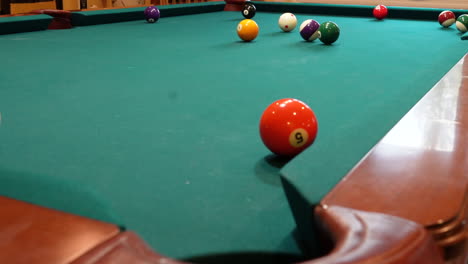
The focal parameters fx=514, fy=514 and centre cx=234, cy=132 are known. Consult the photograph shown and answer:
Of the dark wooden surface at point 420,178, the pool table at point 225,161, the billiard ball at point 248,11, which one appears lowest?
the billiard ball at point 248,11

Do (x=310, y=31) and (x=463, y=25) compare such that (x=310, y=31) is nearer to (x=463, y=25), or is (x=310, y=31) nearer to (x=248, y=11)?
(x=463, y=25)

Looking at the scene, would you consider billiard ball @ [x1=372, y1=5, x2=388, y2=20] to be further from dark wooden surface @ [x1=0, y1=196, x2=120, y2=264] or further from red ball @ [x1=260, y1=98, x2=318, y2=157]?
dark wooden surface @ [x1=0, y1=196, x2=120, y2=264]

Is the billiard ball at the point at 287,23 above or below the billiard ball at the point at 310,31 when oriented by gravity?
below

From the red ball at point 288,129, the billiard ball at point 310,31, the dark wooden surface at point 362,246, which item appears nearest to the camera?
the dark wooden surface at point 362,246

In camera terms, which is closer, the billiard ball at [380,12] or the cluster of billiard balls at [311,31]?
the cluster of billiard balls at [311,31]

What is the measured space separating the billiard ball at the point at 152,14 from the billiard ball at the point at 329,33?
198 cm

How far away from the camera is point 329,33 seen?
12.0ft

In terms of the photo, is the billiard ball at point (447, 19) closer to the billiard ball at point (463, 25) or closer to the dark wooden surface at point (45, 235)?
the billiard ball at point (463, 25)

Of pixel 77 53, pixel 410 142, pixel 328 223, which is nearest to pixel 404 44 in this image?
pixel 77 53

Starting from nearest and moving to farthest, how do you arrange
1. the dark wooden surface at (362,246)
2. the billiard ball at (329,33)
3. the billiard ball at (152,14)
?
the dark wooden surface at (362,246) → the billiard ball at (329,33) → the billiard ball at (152,14)

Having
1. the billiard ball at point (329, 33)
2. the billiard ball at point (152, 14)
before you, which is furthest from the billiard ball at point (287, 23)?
the billiard ball at point (152, 14)

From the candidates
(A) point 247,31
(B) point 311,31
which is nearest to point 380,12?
(B) point 311,31

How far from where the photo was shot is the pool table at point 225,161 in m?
0.76

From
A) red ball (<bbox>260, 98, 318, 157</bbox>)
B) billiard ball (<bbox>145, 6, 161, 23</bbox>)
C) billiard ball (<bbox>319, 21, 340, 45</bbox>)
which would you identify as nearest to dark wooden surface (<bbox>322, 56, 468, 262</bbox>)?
red ball (<bbox>260, 98, 318, 157</bbox>)
